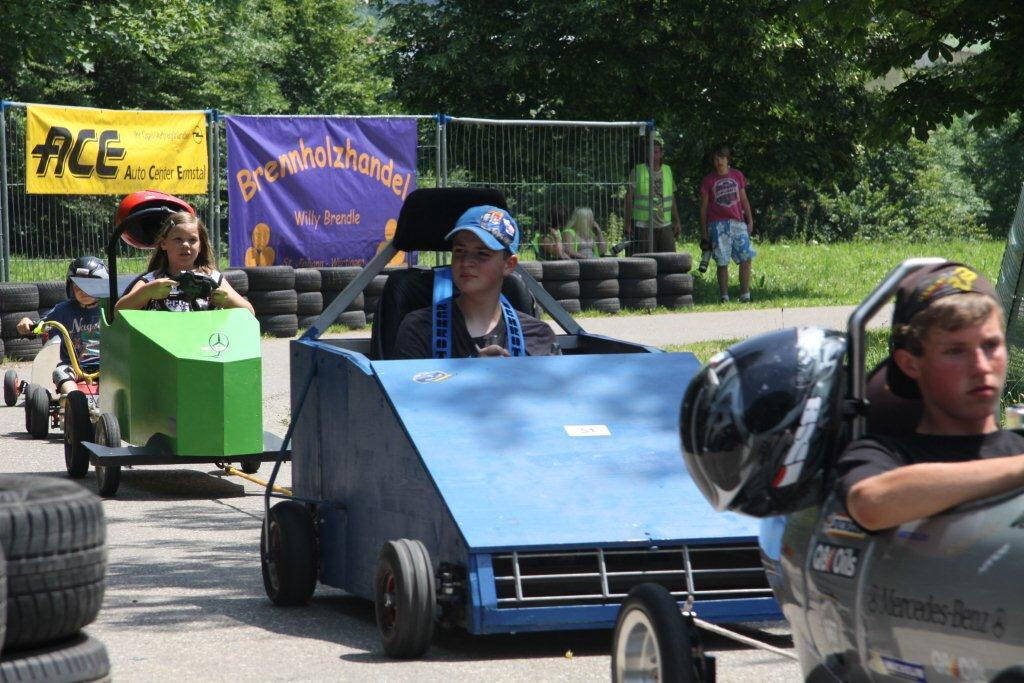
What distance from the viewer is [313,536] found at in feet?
20.3

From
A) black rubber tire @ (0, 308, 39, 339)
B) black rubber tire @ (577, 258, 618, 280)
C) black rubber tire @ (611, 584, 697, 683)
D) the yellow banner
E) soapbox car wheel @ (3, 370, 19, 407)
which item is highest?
the yellow banner

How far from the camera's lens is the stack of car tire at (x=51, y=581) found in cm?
425

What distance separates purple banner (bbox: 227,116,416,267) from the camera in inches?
706

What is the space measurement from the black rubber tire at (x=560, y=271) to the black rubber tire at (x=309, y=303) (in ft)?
9.21

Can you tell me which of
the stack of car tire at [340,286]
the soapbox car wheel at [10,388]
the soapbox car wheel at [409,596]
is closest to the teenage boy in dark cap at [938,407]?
the soapbox car wheel at [409,596]

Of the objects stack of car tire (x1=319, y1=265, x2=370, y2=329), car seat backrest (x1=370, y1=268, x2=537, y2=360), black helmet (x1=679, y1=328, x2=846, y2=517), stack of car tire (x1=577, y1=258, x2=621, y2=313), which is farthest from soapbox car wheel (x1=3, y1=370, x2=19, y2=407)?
black helmet (x1=679, y1=328, x2=846, y2=517)

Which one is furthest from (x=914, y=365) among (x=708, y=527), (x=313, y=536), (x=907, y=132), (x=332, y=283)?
(x=332, y=283)

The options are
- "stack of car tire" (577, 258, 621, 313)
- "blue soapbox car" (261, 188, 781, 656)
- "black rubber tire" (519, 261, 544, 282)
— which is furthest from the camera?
"stack of car tire" (577, 258, 621, 313)

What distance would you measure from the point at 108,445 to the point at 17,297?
686cm

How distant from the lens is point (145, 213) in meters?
9.48

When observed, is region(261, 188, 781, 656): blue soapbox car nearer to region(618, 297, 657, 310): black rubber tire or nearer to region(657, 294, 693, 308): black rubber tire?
region(618, 297, 657, 310): black rubber tire

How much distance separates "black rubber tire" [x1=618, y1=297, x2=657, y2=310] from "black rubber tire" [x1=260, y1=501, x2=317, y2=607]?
13883 millimetres

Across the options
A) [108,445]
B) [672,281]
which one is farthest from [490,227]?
[672,281]

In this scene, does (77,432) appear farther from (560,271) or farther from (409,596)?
(560,271)
